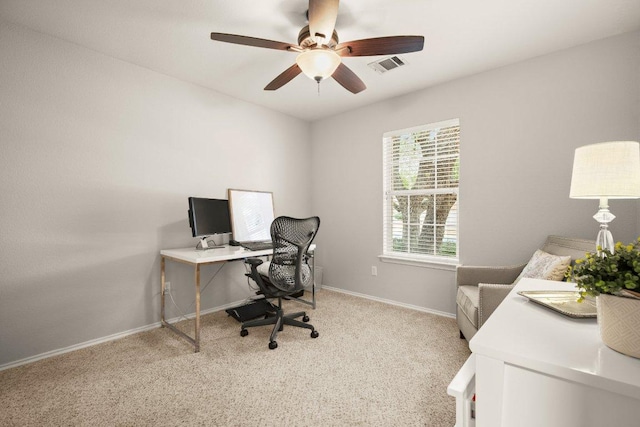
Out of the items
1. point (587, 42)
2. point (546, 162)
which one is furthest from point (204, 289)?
point (587, 42)

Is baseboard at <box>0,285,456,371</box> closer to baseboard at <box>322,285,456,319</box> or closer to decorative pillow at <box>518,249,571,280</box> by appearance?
baseboard at <box>322,285,456,319</box>

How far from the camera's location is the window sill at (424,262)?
3094 millimetres

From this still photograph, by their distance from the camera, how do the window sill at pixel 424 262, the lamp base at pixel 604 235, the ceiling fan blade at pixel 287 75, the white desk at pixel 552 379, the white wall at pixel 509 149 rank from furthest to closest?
the window sill at pixel 424 262
the white wall at pixel 509 149
the ceiling fan blade at pixel 287 75
the lamp base at pixel 604 235
the white desk at pixel 552 379

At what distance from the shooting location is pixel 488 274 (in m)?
2.56

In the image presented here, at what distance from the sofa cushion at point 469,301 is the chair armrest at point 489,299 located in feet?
0.34

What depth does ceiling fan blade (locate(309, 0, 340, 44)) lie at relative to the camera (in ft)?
5.10

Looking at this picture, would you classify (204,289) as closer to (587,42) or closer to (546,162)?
(546,162)

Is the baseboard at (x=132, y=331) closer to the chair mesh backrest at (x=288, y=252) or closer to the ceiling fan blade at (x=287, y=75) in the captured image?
the chair mesh backrest at (x=288, y=252)

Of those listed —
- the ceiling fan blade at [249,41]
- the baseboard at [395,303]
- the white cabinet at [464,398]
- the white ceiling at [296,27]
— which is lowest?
the baseboard at [395,303]

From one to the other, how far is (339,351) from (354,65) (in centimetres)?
261

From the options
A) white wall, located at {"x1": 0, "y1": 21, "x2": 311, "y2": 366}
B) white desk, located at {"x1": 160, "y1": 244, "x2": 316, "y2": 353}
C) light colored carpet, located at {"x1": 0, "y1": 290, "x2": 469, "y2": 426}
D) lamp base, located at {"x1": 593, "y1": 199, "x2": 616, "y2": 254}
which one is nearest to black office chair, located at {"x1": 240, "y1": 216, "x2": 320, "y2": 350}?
white desk, located at {"x1": 160, "y1": 244, "x2": 316, "y2": 353}

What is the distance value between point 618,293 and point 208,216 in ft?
9.70

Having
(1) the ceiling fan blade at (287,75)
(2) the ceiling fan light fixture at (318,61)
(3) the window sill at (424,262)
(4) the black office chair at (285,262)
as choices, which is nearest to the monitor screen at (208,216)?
(4) the black office chair at (285,262)

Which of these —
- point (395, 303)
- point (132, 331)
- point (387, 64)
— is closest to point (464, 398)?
point (387, 64)
